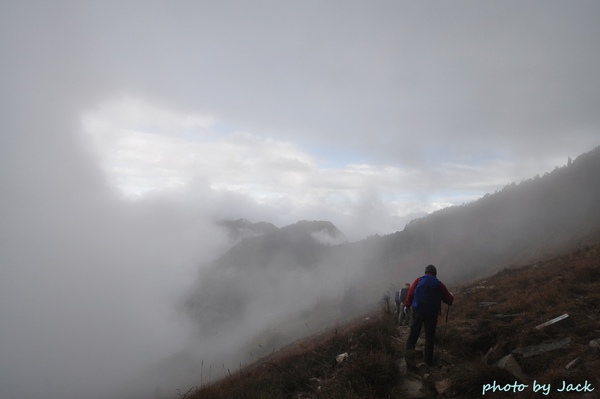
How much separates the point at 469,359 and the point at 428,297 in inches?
63.6

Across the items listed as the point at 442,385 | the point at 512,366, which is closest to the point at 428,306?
the point at 442,385

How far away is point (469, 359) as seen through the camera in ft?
23.3

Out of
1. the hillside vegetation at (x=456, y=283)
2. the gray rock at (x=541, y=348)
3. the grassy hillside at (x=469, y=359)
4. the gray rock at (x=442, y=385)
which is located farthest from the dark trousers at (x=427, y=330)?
the gray rock at (x=541, y=348)

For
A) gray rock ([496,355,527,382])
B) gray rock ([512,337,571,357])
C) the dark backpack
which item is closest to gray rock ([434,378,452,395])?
gray rock ([496,355,527,382])

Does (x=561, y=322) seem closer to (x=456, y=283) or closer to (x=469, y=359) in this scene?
(x=469, y=359)

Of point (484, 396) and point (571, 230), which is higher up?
point (484, 396)

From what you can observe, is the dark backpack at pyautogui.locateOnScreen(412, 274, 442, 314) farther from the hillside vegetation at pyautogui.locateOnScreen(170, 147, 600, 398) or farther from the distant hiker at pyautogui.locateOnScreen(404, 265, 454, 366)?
the hillside vegetation at pyautogui.locateOnScreen(170, 147, 600, 398)

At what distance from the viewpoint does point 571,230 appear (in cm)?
4609

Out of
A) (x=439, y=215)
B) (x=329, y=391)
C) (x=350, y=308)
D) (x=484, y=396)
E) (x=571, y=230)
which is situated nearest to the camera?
(x=484, y=396)

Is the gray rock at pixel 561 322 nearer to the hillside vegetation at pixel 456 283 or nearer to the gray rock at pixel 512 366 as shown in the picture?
the hillside vegetation at pixel 456 283

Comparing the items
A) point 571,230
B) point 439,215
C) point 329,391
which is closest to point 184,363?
point 439,215

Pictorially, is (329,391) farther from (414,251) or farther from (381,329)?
(414,251)

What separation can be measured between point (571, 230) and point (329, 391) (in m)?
56.6

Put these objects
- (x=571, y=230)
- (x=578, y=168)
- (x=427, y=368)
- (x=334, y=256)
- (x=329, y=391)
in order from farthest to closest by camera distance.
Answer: (x=334, y=256)
(x=578, y=168)
(x=571, y=230)
(x=427, y=368)
(x=329, y=391)
